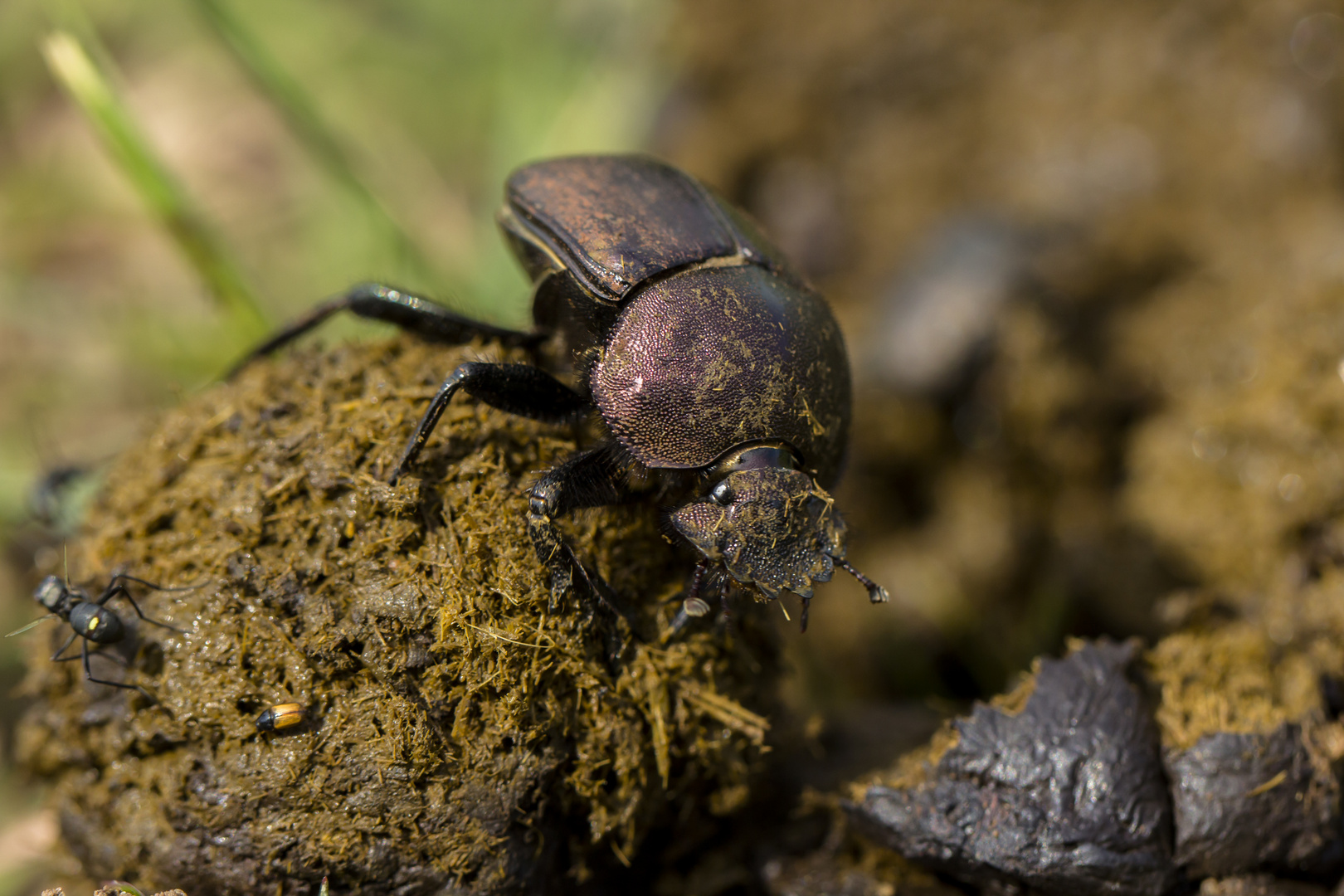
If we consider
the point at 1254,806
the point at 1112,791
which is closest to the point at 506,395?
the point at 1112,791

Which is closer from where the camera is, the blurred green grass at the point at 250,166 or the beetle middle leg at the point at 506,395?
the beetle middle leg at the point at 506,395

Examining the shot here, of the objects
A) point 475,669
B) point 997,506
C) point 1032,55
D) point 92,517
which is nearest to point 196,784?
point 475,669

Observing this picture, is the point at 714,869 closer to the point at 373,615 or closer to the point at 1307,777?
the point at 373,615

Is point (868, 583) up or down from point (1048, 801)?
up

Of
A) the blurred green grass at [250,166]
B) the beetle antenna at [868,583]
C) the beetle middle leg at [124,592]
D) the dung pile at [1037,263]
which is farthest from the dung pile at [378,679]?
the dung pile at [1037,263]

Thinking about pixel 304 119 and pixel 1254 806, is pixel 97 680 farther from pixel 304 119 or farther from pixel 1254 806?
pixel 304 119

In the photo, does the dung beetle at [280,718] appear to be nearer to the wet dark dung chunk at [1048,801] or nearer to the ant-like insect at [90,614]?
the ant-like insect at [90,614]

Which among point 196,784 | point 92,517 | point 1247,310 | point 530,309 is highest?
point 1247,310
